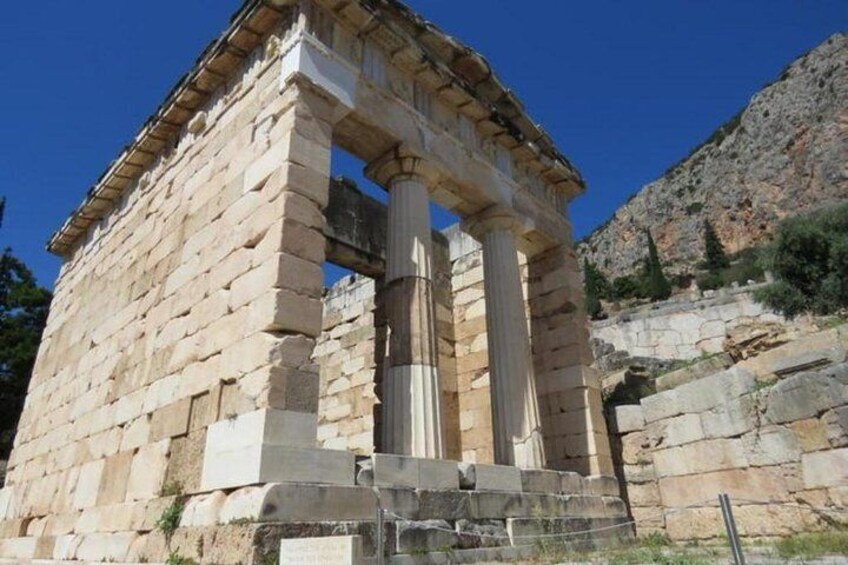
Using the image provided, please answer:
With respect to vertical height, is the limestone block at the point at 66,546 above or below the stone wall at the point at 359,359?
below

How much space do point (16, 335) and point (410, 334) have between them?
20.8 meters

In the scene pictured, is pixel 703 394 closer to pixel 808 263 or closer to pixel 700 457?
pixel 700 457

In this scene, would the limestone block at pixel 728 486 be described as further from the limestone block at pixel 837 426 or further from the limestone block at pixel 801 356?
the limestone block at pixel 801 356

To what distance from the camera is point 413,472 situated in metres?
5.89

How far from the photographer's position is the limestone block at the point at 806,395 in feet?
23.7

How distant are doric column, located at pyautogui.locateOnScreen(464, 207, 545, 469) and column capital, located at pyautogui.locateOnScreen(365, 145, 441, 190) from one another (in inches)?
67.1

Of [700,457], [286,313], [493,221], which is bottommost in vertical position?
[700,457]

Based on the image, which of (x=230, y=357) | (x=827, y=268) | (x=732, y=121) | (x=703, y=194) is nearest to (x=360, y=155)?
(x=230, y=357)

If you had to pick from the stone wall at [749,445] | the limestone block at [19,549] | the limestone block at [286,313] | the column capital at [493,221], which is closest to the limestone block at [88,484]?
the limestone block at [19,549]

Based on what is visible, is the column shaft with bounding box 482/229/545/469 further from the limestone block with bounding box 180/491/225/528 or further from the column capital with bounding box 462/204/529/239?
the limestone block with bounding box 180/491/225/528

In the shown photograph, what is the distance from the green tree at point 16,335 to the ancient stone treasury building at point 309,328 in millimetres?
11210

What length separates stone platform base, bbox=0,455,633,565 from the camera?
15.4 ft

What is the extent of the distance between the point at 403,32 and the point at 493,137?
2.56 metres

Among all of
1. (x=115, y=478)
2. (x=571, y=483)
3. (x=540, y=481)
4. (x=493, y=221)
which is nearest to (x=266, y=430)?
(x=115, y=478)
